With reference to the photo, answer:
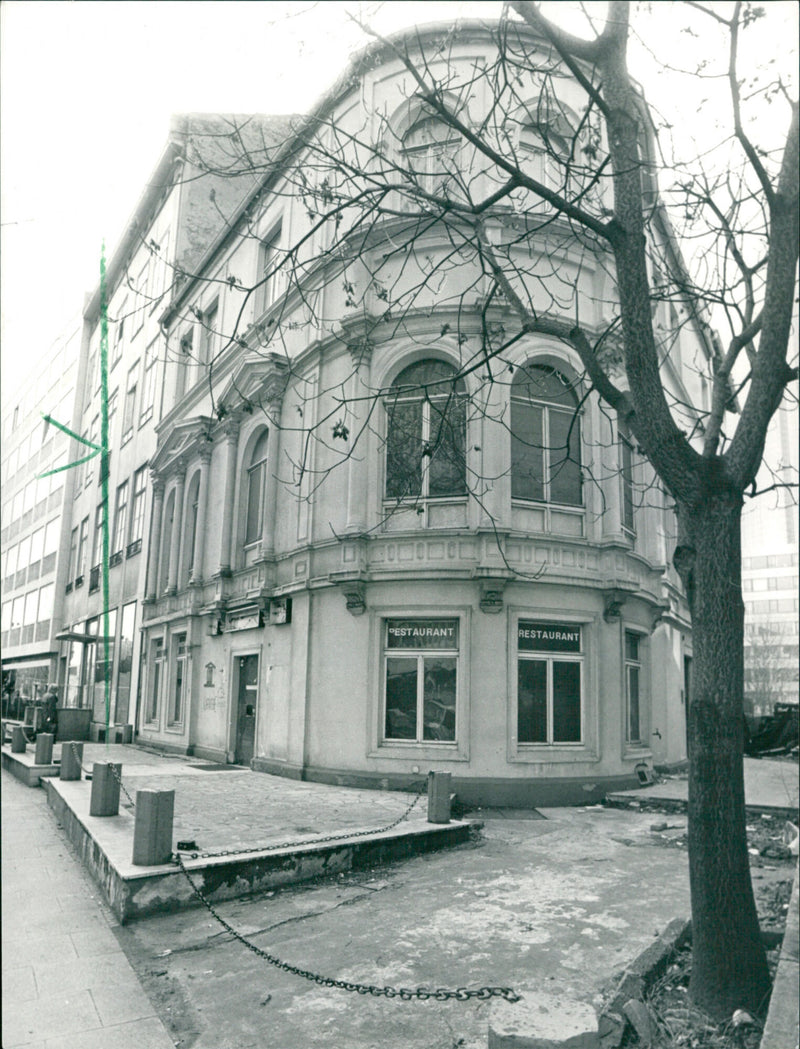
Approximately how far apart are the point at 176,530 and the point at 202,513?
228 centimetres

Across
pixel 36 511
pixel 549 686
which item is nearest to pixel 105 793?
pixel 36 511

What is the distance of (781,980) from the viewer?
14.6ft

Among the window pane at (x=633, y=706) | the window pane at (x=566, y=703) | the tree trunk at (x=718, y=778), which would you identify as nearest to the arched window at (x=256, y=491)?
the window pane at (x=566, y=703)

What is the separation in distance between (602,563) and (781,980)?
31.9 ft

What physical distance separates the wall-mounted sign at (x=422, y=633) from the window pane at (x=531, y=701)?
1.22 m

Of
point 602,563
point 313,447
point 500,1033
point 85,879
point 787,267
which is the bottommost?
point 85,879

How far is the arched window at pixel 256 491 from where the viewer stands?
17469 mm

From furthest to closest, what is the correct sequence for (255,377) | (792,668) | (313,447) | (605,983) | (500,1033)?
(792,668) → (255,377) → (313,447) → (605,983) → (500,1033)

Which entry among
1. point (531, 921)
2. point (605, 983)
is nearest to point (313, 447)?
point (531, 921)

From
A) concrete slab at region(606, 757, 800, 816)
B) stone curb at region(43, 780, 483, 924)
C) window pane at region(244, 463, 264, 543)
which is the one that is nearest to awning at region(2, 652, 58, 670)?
window pane at region(244, 463, 264, 543)

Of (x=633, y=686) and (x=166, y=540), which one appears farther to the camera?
(x=166, y=540)

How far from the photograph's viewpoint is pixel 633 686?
50.0 feet

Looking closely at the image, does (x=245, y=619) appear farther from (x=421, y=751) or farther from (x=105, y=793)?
(x=105, y=793)

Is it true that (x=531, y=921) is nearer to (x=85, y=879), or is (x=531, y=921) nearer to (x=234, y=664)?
(x=85, y=879)
